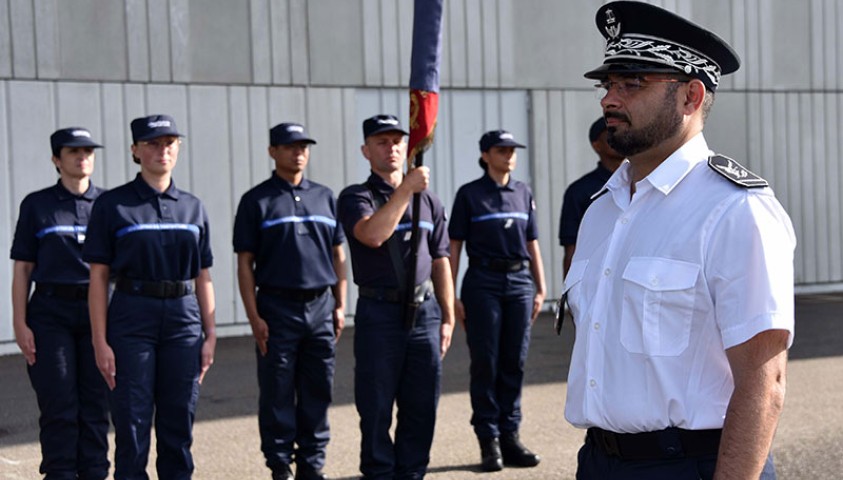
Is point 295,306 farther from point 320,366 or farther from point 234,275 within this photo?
point 234,275

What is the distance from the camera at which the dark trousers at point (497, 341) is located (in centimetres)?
718

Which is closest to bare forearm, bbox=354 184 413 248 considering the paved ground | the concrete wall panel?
the paved ground

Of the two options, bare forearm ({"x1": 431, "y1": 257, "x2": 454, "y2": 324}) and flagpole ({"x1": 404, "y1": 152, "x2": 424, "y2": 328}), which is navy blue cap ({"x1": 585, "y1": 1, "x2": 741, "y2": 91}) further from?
bare forearm ({"x1": 431, "y1": 257, "x2": 454, "y2": 324})

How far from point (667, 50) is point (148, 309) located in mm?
3641

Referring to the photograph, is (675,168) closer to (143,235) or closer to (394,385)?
(394,385)

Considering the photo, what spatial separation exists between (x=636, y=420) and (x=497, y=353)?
4.52m

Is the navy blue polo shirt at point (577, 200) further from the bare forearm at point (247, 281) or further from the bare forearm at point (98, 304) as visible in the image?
the bare forearm at point (98, 304)

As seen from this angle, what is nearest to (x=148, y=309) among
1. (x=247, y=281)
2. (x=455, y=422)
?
(x=247, y=281)

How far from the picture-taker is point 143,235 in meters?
5.90

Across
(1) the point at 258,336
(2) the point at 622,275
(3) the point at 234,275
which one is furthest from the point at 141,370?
(3) the point at 234,275

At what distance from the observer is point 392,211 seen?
19.7 ft

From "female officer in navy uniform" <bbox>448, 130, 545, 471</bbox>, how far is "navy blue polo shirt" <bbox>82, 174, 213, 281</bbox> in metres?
1.84

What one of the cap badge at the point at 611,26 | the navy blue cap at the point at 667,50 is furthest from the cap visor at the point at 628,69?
the cap badge at the point at 611,26

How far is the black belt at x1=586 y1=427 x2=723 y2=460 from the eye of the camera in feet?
8.98
